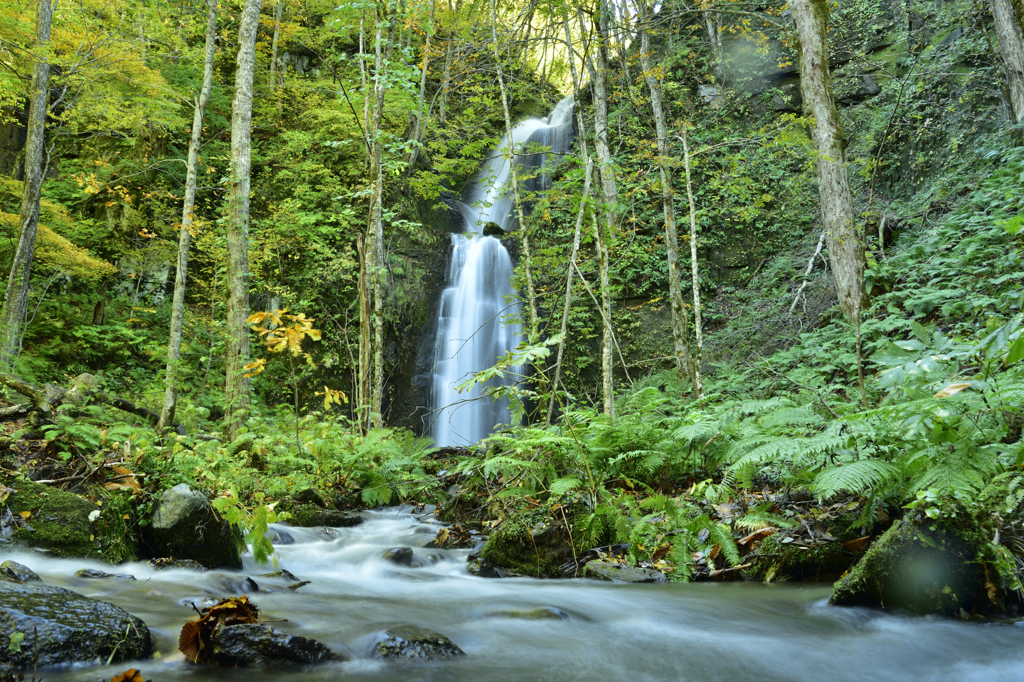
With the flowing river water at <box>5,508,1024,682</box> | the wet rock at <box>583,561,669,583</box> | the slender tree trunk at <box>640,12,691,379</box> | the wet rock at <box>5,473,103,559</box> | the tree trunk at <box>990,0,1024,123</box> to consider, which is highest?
the tree trunk at <box>990,0,1024,123</box>

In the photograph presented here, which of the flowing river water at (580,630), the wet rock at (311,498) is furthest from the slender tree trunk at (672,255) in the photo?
the flowing river water at (580,630)

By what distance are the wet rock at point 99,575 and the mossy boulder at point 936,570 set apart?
4.40 metres

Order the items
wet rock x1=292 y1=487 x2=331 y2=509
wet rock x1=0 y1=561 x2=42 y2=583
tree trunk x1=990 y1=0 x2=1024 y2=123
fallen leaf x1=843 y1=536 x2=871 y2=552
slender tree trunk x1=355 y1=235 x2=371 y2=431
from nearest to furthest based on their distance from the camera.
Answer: wet rock x1=0 y1=561 x2=42 y2=583 → fallen leaf x1=843 y1=536 x2=871 y2=552 → wet rock x1=292 y1=487 x2=331 y2=509 → slender tree trunk x1=355 y1=235 x2=371 y2=431 → tree trunk x1=990 y1=0 x2=1024 y2=123

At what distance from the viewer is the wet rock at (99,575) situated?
3.61m

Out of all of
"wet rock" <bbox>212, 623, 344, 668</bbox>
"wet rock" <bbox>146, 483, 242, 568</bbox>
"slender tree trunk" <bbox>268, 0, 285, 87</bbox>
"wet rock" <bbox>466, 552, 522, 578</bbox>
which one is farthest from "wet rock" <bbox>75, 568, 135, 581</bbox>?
"slender tree trunk" <bbox>268, 0, 285, 87</bbox>

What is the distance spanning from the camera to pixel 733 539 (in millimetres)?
3934

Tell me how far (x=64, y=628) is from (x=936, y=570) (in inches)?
153

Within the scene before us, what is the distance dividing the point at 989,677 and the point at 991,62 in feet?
47.2

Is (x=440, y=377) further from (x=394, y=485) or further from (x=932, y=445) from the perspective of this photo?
(x=932, y=445)

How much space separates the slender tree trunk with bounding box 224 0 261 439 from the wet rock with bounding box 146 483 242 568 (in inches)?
148

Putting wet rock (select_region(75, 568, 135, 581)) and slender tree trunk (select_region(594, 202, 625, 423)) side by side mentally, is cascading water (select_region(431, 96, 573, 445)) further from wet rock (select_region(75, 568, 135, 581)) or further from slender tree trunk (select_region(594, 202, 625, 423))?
wet rock (select_region(75, 568, 135, 581))

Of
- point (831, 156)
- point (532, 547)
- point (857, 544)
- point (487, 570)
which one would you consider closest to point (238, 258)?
point (487, 570)

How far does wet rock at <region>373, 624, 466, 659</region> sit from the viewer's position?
8.34ft

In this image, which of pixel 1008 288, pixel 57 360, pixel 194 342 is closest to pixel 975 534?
pixel 1008 288
